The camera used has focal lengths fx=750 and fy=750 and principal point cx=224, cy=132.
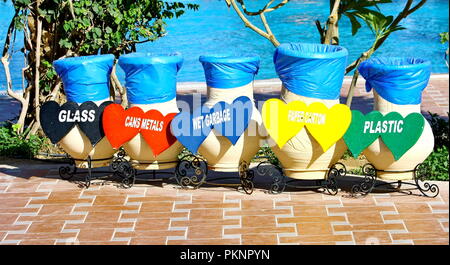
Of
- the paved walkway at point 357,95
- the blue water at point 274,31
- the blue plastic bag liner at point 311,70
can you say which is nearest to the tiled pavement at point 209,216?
the blue plastic bag liner at point 311,70

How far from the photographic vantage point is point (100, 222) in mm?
7621

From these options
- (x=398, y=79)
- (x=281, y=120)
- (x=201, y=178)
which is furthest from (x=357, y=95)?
(x=281, y=120)

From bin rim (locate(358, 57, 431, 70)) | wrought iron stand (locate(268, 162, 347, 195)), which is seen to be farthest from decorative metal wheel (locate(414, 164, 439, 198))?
bin rim (locate(358, 57, 431, 70))

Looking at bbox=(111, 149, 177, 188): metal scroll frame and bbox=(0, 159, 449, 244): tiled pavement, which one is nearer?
bbox=(0, 159, 449, 244): tiled pavement

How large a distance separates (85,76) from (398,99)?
3308 mm

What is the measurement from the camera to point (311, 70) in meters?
7.49

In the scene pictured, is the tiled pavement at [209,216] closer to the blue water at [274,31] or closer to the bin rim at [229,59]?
the bin rim at [229,59]

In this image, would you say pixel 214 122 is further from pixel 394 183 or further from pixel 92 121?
pixel 394 183

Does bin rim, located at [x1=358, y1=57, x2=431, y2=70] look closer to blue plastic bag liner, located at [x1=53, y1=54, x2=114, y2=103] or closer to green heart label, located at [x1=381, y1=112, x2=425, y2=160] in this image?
green heart label, located at [x1=381, y1=112, x2=425, y2=160]

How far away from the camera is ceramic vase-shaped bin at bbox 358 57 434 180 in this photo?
7.52 metres

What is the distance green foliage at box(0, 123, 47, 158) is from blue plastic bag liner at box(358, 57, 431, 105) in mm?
4621

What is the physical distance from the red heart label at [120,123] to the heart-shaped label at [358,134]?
220 centimetres

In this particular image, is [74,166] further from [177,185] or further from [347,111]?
[347,111]

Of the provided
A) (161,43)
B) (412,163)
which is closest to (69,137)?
(412,163)
